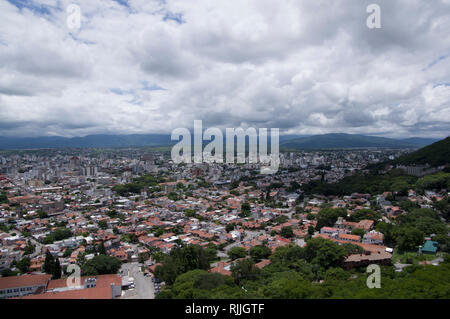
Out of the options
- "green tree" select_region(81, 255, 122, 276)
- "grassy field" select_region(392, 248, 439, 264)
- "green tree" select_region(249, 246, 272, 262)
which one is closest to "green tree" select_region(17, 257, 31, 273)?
"green tree" select_region(81, 255, 122, 276)

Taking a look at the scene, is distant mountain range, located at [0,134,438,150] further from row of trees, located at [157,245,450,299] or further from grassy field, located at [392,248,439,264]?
row of trees, located at [157,245,450,299]

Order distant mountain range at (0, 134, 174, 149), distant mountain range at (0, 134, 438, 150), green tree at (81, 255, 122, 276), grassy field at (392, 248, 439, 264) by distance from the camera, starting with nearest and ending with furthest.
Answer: grassy field at (392, 248, 439, 264), green tree at (81, 255, 122, 276), distant mountain range at (0, 134, 438, 150), distant mountain range at (0, 134, 174, 149)

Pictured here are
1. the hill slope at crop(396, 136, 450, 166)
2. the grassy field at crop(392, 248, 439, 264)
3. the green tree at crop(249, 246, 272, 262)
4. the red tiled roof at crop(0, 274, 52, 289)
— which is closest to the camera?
the red tiled roof at crop(0, 274, 52, 289)

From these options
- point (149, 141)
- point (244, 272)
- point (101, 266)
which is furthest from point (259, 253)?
point (149, 141)

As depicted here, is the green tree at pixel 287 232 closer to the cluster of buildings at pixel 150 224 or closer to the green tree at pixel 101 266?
the cluster of buildings at pixel 150 224

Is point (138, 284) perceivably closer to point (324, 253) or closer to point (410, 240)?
point (324, 253)

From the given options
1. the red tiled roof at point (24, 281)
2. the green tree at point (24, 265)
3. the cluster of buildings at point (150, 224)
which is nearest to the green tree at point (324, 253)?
the cluster of buildings at point (150, 224)

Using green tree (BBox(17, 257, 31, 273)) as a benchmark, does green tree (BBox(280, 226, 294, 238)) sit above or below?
above

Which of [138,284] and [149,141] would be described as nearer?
[138,284]
